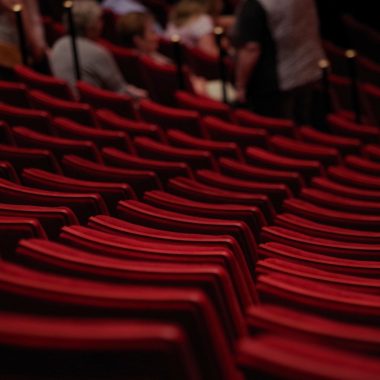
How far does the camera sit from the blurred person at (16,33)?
133cm

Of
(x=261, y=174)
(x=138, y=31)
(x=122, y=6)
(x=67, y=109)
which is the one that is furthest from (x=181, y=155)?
(x=122, y=6)

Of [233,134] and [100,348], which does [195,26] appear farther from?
[100,348]

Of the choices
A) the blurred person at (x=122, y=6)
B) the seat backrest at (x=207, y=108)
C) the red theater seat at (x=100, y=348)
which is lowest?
the red theater seat at (x=100, y=348)

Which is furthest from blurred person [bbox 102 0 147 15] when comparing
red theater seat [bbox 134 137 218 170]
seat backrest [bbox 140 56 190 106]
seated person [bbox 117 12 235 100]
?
red theater seat [bbox 134 137 218 170]

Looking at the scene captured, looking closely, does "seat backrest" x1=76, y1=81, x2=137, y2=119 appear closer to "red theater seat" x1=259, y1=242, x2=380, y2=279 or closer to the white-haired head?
the white-haired head

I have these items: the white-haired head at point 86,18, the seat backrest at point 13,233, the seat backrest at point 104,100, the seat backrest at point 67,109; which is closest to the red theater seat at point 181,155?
the seat backrest at point 67,109

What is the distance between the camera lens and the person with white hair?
1362 mm

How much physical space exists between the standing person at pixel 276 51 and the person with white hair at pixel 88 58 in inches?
7.1

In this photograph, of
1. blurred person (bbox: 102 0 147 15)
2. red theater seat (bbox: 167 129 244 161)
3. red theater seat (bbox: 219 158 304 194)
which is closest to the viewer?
red theater seat (bbox: 219 158 304 194)

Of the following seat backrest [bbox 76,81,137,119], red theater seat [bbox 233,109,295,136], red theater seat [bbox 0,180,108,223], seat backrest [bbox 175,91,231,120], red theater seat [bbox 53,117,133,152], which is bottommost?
red theater seat [bbox 0,180,108,223]

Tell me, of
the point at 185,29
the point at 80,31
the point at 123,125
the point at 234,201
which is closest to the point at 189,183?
the point at 234,201

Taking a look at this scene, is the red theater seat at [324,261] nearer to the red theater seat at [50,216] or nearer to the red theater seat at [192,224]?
the red theater seat at [192,224]

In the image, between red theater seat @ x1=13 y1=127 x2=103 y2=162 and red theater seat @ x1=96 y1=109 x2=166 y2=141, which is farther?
red theater seat @ x1=96 y1=109 x2=166 y2=141

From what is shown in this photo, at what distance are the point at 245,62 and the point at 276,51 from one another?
0.05 m
